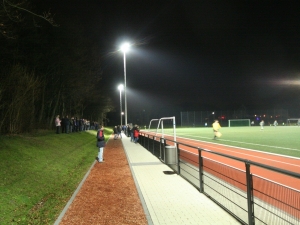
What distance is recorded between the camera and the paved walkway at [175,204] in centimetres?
509

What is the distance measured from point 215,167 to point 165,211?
142 centimetres

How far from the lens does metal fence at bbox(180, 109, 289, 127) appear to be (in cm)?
8219

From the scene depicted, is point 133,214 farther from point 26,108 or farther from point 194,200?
point 26,108

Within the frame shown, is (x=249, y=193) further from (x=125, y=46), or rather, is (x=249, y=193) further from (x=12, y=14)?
(x=125, y=46)

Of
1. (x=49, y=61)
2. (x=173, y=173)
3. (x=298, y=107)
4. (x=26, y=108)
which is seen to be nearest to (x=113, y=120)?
(x=298, y=107)

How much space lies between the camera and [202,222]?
16.3 ft

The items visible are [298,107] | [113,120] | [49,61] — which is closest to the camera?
[49,61]

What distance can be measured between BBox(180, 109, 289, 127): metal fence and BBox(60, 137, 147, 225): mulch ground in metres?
73.3

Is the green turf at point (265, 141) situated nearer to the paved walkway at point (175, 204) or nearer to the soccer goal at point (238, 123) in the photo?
the paved walkway at point (175, 204)

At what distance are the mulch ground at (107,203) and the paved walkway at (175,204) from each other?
229mm

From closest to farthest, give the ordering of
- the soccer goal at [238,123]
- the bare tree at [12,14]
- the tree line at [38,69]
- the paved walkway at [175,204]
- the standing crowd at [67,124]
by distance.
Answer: the paved walkway at [175,204]
the bare tree at [12,14]
the tree line at [38,69]
the standing crowd at [67,124]
the soccer goal at [238,123]

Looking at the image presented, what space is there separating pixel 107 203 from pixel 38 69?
22.3 m

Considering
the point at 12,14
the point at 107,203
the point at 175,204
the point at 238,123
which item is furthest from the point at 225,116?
the point at 107,203

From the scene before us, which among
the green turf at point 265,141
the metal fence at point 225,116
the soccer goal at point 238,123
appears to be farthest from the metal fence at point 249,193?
the metal fence at point 225,116
